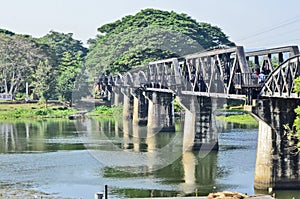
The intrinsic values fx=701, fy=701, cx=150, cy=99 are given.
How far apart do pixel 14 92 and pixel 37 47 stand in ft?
48.9

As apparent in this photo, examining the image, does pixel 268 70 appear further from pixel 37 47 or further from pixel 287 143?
pixel 37 47

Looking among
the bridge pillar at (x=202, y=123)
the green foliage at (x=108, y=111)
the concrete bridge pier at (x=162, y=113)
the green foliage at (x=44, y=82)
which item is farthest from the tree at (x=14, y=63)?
the bridge pillar at (x=202, y=123)

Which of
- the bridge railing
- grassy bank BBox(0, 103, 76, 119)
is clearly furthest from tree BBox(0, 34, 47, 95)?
the bridge railing

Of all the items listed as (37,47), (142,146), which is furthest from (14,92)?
(142,146)

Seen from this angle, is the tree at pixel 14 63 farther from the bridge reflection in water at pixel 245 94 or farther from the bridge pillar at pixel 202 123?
the bridge pillar at pixel 202 123

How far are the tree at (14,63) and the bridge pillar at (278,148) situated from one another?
93.0 m

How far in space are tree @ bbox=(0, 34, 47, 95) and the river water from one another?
4794cm

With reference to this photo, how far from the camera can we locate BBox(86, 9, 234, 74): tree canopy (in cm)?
10856

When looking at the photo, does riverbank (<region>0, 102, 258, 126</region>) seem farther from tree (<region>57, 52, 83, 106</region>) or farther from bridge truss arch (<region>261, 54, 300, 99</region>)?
bridge truss arch (<region>261, 54, 300, 99</region>)

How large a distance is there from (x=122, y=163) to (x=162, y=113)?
29.5 m

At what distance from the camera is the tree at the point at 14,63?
423ft

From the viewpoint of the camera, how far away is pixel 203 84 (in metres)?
57.0

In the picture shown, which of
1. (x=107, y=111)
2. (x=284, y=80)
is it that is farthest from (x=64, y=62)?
(x=284, y=80)

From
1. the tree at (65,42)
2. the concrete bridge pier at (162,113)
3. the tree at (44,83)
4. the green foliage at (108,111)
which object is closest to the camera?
the concrete bridge pier at (162,113)
